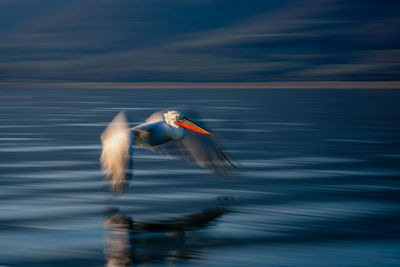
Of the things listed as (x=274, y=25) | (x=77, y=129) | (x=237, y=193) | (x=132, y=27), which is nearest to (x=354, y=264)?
(x=237, y=193)

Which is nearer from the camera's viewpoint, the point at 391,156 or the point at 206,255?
the point at 206,255

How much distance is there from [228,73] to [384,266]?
69922mm

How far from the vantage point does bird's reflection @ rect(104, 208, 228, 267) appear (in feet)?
18.5

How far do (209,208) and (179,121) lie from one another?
0.97 meters

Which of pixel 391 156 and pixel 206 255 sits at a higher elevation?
pixel 391 156

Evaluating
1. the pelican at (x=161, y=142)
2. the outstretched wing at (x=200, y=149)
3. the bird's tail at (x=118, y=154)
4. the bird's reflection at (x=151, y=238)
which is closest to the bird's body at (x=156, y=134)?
the pelican at (x=161, y=142)

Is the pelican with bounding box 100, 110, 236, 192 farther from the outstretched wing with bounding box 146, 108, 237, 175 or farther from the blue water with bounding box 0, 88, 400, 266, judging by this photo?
the blue water with bounding box 0, 88, 400, 266

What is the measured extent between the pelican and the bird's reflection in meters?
0.46

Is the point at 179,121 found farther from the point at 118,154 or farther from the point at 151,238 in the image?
the point at 151,238

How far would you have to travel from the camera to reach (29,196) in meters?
8.09

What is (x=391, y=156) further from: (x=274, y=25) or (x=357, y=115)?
(x=274, y=25)

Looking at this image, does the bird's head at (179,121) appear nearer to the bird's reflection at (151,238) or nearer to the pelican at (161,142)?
the pelican at (161,142)

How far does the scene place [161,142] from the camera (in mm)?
8078

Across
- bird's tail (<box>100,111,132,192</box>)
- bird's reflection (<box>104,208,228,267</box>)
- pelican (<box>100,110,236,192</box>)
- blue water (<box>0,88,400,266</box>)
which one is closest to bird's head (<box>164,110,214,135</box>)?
pelican (<box>100,110,236,192</box>)
